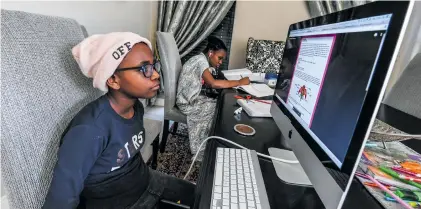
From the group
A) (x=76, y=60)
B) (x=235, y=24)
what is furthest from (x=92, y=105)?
(x=235, y=24)

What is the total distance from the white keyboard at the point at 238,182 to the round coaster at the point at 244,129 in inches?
5.5

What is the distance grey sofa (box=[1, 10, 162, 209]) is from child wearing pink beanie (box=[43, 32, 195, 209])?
0.04 m

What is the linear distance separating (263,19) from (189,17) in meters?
0.83

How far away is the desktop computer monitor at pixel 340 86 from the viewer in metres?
0.33

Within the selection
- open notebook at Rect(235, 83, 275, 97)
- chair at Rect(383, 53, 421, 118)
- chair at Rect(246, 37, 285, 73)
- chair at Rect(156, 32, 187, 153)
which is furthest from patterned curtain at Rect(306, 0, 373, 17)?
chair at Rect(156, 32, 187, 153)

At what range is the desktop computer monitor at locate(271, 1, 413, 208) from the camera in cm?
33

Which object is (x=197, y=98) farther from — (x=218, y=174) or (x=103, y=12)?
(x=218, y=174)

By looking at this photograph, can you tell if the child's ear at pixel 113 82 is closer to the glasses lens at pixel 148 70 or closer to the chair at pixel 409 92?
the glasses lens at pixel 148 70

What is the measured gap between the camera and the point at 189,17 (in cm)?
251

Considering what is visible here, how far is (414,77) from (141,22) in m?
2.18

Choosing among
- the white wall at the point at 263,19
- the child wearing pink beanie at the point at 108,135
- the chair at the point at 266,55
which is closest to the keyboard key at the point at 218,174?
the child wearing pink beanie at the point at 108,135

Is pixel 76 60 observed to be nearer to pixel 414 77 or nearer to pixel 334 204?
pixel 334 204

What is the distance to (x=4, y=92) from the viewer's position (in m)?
0.51

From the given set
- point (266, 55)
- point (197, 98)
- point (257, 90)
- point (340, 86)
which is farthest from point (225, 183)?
point (266, 55)
